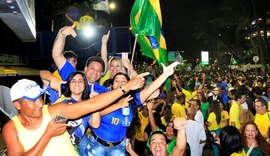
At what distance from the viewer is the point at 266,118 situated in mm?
7723

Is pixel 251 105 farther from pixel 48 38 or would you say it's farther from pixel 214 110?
pixel 48 38

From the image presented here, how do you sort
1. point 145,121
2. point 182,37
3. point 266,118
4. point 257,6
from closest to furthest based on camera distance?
point 266,118 → point 145,121 → point 257,6 → point 182,37

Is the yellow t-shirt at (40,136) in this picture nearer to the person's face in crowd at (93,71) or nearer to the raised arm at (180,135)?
the raised arm at (180,135)

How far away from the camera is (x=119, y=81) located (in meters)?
5.20

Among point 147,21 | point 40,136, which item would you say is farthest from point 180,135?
point 147,21

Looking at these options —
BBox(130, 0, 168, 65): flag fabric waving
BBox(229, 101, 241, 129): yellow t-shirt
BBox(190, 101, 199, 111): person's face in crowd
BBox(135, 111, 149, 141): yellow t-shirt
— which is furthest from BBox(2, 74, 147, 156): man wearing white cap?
BBox(229, 101, 241, 129): yellow t-shirt

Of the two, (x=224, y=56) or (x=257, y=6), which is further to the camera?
(x=224, y=56)

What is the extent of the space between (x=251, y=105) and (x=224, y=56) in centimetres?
7183

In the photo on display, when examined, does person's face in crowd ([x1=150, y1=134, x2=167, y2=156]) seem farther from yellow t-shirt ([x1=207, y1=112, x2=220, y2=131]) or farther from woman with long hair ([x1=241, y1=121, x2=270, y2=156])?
yellow t-shirt ([x1=207, y1=112, x2=220, y2=131])

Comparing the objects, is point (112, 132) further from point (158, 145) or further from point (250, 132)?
point (250, 132)

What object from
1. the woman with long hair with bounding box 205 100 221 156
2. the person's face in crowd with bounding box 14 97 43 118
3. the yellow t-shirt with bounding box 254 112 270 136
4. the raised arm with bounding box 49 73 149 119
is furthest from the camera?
the woman with long hair with bounding box 205 100 221 156

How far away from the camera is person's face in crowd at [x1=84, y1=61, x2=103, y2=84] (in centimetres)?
→ 552

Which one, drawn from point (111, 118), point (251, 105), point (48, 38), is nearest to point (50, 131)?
point (111, 118)

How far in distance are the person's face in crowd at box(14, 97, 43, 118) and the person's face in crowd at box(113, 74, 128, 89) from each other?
191 cm
